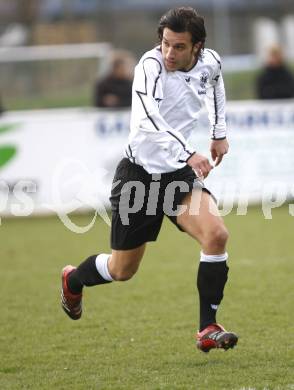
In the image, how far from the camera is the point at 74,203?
501 inches

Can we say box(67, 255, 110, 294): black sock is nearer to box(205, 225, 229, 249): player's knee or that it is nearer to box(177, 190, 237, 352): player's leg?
box(177, 190, 237, 352): player's leg

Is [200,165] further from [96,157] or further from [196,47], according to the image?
[96,157]

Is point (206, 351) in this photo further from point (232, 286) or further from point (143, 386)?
point (232, 286)

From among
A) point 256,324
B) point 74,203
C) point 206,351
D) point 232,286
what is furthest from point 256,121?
point 206,351

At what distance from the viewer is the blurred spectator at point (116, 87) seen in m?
13.3

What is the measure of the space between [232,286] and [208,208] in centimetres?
244

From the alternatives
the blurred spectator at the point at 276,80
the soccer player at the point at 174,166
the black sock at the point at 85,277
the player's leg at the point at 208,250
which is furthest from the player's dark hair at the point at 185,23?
the blurred spectator at the point at 276,80

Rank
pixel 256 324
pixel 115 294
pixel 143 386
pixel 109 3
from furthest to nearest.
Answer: pixel 109 3 < pixel 115 294 < pixel 256 324 < pixel 143 386

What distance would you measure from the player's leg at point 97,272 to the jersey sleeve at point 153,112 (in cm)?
73

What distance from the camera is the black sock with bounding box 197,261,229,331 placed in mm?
5414

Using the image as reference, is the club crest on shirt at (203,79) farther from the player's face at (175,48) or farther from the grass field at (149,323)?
the grass field at (149,323)

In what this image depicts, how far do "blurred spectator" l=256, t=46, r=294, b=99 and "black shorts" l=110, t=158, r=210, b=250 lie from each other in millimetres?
8161

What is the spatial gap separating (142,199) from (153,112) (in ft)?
1.93

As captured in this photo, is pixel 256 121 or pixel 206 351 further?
pixel 256 121
